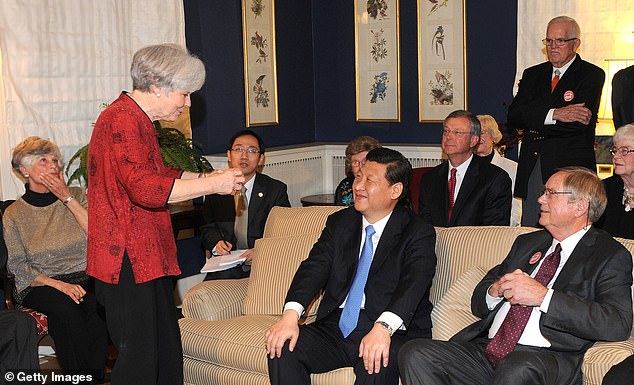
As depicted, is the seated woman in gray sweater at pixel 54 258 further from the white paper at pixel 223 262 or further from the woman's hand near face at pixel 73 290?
the white paper at pixel 223 262

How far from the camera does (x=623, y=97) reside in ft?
15.5

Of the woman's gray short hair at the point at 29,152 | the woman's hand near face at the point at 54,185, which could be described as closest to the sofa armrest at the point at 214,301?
the woman's hand near face at the point at 54,185

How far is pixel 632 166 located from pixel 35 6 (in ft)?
12.6

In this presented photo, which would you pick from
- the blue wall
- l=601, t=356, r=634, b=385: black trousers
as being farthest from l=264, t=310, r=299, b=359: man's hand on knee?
the blue wall

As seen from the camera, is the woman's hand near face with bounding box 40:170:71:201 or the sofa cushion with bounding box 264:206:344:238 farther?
the woman's hand near face with bounding box 40:170:71:201

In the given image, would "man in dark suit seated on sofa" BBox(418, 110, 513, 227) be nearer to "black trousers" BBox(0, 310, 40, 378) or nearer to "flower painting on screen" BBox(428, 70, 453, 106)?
"black trousers" BBox(0, 310, 40, 378)

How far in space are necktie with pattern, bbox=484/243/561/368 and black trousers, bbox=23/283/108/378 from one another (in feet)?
7.67

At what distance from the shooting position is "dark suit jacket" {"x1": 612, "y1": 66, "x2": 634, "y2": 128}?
184 inches

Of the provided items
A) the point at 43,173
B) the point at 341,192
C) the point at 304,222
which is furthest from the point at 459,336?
the point at 43,173

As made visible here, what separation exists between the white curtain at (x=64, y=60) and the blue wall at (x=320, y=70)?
2.32ft

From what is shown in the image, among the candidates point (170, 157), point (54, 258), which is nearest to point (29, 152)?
point (54, 258)

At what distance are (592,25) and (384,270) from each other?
138 inches

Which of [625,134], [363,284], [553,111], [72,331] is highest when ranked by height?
[553,111]

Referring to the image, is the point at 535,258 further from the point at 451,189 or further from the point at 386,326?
the point at 451,189
